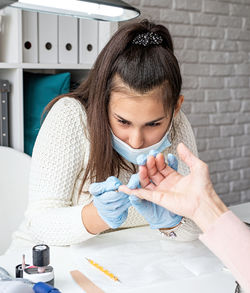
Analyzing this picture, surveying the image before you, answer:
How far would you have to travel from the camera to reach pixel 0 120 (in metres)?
1.78

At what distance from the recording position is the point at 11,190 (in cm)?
164

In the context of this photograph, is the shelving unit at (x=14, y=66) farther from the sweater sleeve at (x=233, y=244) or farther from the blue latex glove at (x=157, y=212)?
the sweater sleeve at (x=233, y=244)

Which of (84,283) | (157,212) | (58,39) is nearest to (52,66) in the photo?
(58,39)

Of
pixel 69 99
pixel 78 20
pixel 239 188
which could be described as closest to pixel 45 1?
pixel 69 99

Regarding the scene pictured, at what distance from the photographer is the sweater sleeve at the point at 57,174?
3.95 ft

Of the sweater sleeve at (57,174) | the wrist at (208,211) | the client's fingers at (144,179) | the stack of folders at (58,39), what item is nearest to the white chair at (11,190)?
the sweater sleeve at (57,174)

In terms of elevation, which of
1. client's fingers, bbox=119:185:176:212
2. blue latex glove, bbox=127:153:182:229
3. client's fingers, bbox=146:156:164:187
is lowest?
A: blue latex glove, bbox=127:153:182:229

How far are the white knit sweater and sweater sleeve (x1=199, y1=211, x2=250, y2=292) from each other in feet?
1.75

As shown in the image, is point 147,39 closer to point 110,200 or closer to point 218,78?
point 110,200

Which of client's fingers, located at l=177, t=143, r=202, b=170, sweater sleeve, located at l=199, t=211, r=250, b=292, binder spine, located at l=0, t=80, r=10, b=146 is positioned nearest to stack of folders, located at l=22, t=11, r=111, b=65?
binder spine, located at l=0, t=80, r=10, b=146

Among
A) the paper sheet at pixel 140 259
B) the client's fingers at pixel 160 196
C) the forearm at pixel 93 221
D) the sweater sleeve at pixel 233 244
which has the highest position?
the client's fingers at pixel 160 196

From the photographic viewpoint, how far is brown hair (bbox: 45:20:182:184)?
1191 mm

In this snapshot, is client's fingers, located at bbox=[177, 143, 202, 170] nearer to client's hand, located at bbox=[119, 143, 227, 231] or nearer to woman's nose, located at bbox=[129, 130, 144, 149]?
client's hand, located at bbox=[119, 143, 227, 231]

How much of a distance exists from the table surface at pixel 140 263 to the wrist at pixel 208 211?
274mm
